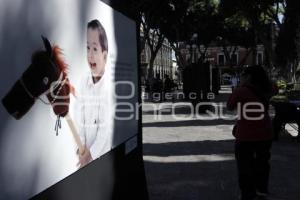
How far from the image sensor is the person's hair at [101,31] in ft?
14.9

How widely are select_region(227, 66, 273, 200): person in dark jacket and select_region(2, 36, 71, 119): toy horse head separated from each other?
3.68m

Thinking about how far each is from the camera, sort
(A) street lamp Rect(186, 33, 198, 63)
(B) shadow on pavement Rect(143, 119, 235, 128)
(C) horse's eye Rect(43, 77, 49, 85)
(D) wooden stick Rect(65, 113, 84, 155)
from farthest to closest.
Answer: (A) street lamp Rect(186, 33, 198, 63), (B) shadow on pavement Rect(143, 119, 235, 128), (D) wooden stick Rect(65, 113, 84, 155), (C) horse's eye Rect(43, 77, 49, 85)

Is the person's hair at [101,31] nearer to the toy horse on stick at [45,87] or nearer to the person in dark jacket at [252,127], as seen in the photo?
the toy horse on stick at [45,87]

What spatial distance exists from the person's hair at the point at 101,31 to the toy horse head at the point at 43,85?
0.75m

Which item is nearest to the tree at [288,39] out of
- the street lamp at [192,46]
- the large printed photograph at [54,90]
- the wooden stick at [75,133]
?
the large printed photograph at [54,90]

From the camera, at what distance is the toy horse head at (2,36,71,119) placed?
3.16 meters

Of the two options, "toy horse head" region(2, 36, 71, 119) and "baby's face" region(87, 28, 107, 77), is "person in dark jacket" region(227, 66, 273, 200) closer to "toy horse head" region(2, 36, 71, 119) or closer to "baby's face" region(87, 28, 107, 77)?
"baby's face" region(87, 28, 107, 77)

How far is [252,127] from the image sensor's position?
7184 millimetres

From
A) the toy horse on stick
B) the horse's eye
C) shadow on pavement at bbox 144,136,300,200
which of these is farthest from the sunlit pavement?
the horse's eye

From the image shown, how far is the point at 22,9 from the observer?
10.7ft

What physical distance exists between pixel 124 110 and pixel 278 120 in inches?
361

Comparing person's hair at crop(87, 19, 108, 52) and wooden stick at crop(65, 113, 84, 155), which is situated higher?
person's hair at crop(87, 19, 108, 52)

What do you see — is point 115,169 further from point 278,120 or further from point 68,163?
point 278,120

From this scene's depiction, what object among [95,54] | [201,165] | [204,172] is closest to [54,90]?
[95,54]
